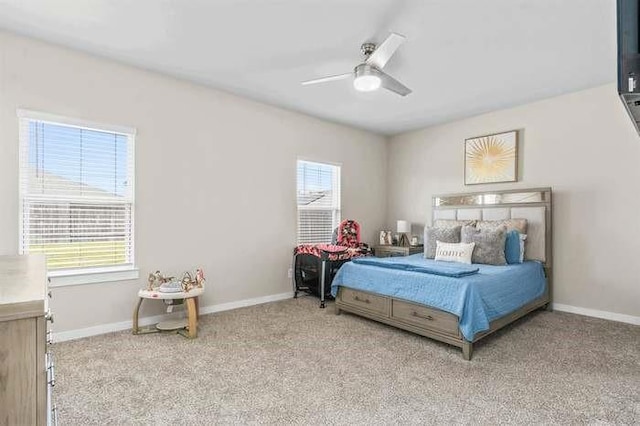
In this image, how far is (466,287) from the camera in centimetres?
269

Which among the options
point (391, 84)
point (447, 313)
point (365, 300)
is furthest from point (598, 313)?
point (391, 84)

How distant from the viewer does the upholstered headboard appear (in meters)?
3.97

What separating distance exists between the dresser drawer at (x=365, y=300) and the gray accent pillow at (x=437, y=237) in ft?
4.03

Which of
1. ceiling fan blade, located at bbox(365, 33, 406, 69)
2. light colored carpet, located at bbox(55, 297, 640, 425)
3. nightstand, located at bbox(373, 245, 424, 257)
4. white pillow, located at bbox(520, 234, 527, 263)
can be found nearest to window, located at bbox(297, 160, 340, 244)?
nightstand, located at bbox(373, 245, 424, 257)

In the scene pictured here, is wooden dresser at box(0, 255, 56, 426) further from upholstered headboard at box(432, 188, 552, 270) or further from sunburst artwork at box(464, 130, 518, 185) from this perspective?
sunburst artwork at box(464, 130, 518, 185)

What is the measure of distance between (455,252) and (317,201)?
2.03 meters

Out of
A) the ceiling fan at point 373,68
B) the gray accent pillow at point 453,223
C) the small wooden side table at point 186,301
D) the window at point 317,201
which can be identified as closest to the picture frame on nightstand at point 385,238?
the window at point 317,201

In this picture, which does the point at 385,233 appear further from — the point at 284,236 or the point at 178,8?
the point at 178,8

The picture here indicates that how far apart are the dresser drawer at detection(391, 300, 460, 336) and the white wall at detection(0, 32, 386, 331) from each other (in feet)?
6.03

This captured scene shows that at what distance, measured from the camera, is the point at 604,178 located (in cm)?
369

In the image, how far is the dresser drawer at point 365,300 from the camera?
3287mm

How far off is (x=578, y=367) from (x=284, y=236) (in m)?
3.23

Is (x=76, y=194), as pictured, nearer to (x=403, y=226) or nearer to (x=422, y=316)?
Answer: (x=422, y=316)

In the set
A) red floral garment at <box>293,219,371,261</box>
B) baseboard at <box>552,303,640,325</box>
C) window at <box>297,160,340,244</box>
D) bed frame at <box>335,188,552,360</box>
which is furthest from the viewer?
window at <box>297,160,340,244</box>
